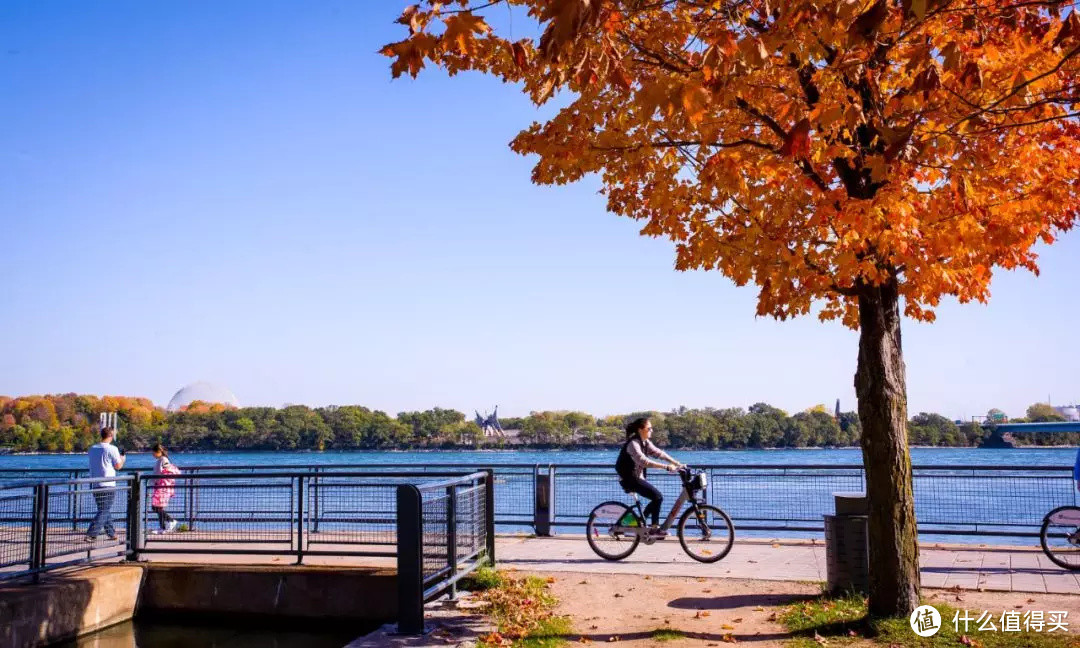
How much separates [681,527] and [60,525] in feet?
24.0

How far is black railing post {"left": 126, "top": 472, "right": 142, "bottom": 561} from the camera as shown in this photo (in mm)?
11344

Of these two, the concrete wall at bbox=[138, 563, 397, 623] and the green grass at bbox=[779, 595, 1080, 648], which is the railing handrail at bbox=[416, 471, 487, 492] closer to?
the concrete wall at bbox=[138, 563, 397, 623]

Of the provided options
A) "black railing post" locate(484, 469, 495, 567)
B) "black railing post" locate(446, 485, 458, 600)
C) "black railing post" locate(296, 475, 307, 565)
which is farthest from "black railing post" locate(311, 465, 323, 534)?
"black railing post" locate(446, 485, 458, 600)

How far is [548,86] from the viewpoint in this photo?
630 cm

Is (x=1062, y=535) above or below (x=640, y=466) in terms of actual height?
below

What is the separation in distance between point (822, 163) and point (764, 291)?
4.58 feet

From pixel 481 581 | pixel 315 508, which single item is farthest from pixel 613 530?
pixel 315 508

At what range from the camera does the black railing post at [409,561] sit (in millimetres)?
8062

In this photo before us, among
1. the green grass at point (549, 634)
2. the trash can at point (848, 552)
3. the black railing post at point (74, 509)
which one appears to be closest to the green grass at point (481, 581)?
the green grass at point (549, 634)

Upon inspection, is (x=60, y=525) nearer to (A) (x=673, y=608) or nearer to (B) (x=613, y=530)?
(B) (x=613, y=530)

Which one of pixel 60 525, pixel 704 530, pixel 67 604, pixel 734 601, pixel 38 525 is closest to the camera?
pixel 734 601

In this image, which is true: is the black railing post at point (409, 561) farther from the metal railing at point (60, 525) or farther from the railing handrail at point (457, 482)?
the metal railing at point (60, 525)

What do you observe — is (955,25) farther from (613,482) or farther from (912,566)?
(613,482)

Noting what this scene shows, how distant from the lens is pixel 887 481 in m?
7.71
